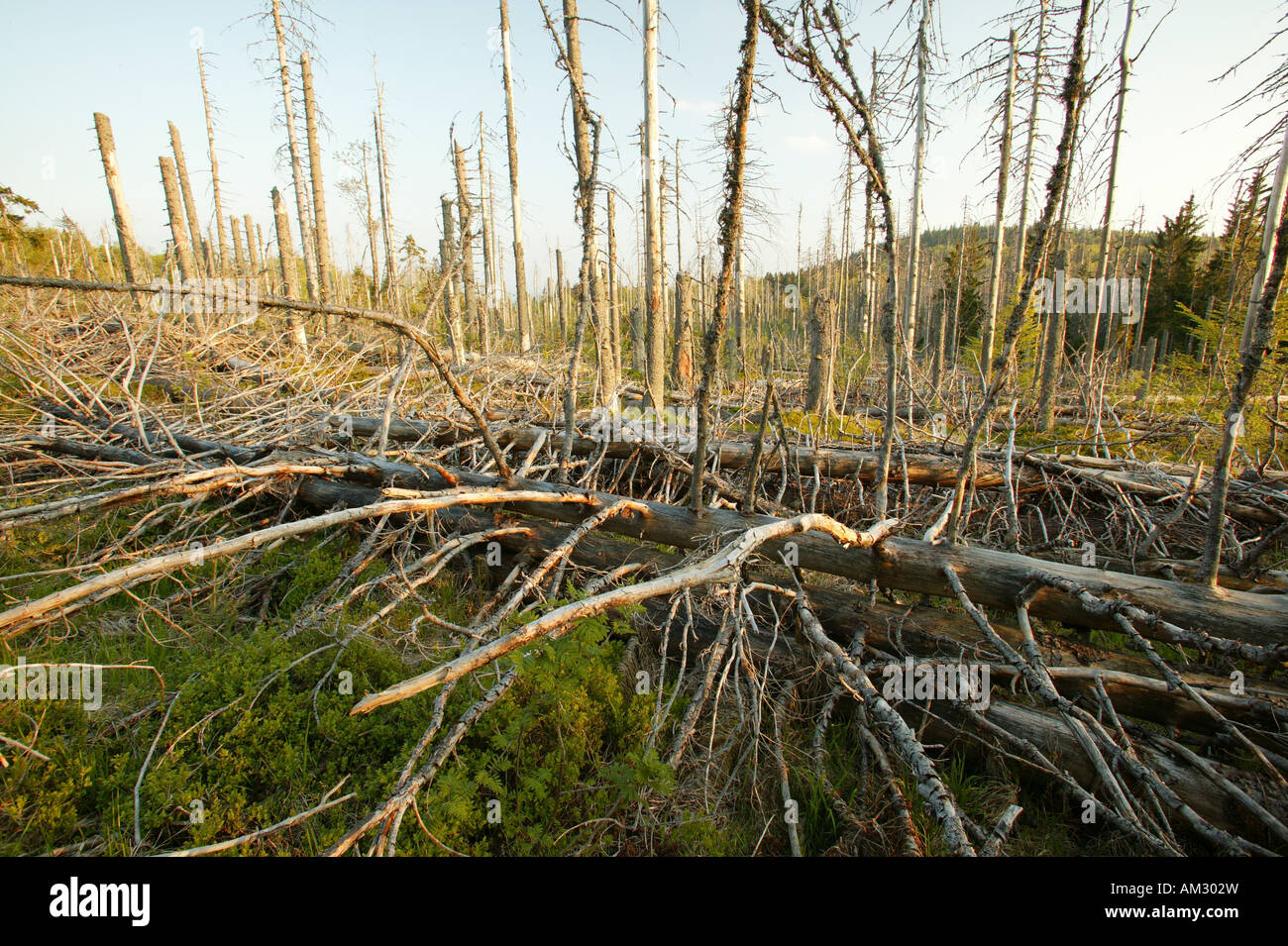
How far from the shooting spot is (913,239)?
13.5 metres

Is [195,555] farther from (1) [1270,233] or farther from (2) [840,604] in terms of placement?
(1) [1270,233]

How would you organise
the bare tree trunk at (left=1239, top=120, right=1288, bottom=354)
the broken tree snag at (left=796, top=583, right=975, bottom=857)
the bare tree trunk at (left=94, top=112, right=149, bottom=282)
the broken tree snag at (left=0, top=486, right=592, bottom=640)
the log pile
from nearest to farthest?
the broken tree snag at (left=796, top=583, right=975, bottom=857) → the broken tree snag at (left=0, top=486, right=592, bottom=640) → the log pile → the bare tree trunk at (left=1239, top=120, right=1288, bottom=354) → the bare tree trunk at (left=94, top=112, right=149, bottom=282)

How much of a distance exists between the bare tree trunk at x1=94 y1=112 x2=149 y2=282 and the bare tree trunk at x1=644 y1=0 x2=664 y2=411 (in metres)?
11.5

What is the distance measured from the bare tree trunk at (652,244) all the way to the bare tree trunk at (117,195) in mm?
11518

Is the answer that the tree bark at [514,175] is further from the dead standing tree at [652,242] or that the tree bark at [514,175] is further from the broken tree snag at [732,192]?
the broken tree snag at [732,192]

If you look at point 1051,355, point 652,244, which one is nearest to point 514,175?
point 652,244

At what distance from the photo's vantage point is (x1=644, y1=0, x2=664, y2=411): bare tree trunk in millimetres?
8602

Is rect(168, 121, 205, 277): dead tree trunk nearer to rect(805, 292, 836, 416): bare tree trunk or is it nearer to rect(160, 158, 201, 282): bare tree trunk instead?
rect(160, 158, 201, 282): bare tree trunk

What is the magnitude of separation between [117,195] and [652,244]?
1302 centimetres

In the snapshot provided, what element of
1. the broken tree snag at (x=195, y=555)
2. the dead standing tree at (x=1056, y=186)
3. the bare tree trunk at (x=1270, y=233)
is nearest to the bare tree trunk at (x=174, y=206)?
the broken tree snag at (x=195, y=555)

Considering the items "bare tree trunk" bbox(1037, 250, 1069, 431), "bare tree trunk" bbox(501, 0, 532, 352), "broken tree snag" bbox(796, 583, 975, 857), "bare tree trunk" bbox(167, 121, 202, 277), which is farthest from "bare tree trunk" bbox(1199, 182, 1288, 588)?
"bare tree trunk" bbox(167, 121, 202, 277)

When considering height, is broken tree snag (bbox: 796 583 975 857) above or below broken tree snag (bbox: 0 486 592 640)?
below

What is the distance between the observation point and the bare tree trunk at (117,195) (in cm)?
1156
